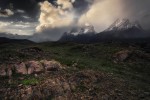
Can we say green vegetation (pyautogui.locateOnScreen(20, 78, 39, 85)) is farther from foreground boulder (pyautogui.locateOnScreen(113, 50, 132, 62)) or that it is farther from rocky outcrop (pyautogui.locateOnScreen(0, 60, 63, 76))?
foreground boulder (pyautogui.locateOnScreen(113, 50, 132, 62))

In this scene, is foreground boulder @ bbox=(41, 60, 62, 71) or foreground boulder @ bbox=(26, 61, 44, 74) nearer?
foreground boulder @ bbox=(26, 61, 44, 74)

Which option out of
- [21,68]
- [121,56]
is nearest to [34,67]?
[21,68]

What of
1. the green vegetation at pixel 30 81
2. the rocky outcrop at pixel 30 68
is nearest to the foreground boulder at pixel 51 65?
the rocky outcrop at pixel 30 68

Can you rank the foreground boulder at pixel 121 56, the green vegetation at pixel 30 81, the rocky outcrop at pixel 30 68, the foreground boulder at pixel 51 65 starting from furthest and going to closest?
1. the foreground boulder at pixel 121 56
2. the foreground boulder at pixel 51 65
3. the rocky outcrop at pixel 30 68
4. the green vegetation at pixel 30 81

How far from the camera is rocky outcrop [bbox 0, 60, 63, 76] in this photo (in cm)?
4038

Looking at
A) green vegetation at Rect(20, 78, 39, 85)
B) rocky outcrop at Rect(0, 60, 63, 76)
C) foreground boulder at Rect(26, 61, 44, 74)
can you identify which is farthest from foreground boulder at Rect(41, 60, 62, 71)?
green vegetation at Rect(20, 78, 39, 85)

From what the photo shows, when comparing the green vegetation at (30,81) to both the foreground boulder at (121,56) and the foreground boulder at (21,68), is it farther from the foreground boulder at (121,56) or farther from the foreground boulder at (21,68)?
the foreground boulder at (121,56)

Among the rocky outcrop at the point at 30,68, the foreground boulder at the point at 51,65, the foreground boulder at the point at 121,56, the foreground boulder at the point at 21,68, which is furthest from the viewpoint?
the foreground boulder at the point at 121,56

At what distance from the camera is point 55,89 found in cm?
3625

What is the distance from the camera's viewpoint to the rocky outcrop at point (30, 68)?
132ft

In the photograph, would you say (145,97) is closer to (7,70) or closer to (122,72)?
(122,72)

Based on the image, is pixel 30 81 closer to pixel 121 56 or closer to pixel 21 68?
pixel 21 68

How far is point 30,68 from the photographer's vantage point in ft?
137

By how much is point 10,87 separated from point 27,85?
2.52 meters
